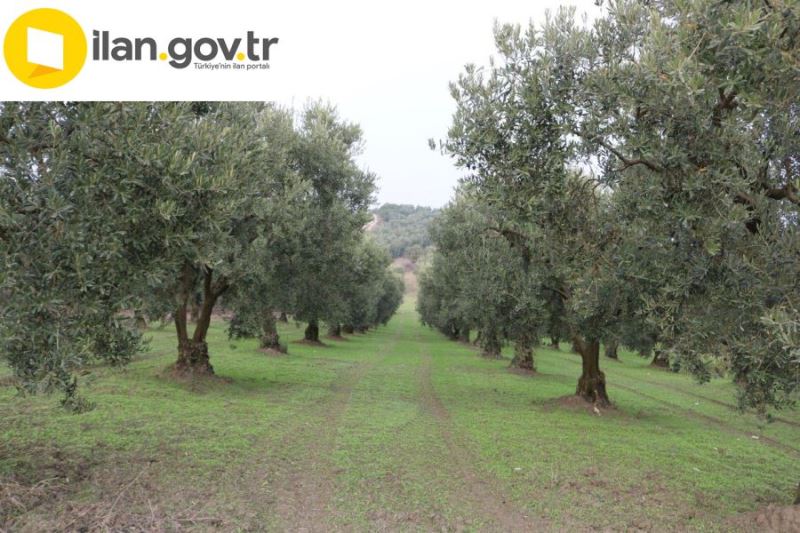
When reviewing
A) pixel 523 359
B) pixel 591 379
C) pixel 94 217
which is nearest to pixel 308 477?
pixel 94 217

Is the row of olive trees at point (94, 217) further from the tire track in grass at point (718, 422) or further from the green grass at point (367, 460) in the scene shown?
the tire track in grass at point (718, 422)

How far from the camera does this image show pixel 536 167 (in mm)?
11453

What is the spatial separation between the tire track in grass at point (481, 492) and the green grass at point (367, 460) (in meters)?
0.05

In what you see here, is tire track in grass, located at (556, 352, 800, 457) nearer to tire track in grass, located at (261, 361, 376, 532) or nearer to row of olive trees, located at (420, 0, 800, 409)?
row of olive trees, located at (420, 0, 800, 409)

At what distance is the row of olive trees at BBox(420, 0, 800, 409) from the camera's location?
7602 mm

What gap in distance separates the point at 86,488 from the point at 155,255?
14.1 feet

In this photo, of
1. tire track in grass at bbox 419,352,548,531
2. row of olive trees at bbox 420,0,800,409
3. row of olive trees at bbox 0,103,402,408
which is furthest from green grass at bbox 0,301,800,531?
row of olive trees at bbox 420,0,800,409

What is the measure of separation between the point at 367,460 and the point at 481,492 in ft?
9.64

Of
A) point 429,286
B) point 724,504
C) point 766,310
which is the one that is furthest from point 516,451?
point 429,286

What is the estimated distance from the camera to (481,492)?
10.6m

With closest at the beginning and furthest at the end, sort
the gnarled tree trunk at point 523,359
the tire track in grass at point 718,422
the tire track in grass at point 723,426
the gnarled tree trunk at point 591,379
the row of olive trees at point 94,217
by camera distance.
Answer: the row of olive trees at point 94,217 → the tire track in grass at point 723,426 → the tire track in grass at point 718,422 → the gnarled tree trunk at point 591,379 → the gnarled tree trunk at point 523,359

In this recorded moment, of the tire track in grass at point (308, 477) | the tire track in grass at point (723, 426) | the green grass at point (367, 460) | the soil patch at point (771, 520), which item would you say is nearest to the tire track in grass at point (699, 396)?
the green grass at point (367, 460)

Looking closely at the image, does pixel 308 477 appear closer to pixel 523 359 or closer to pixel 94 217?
pixel 94 217

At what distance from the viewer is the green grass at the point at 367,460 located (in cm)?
913
